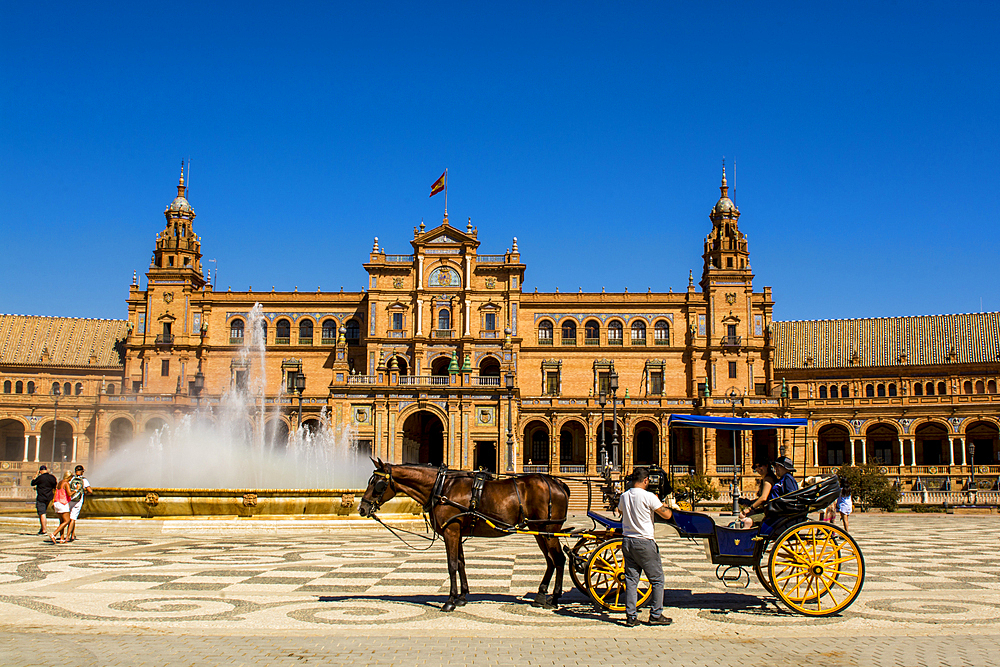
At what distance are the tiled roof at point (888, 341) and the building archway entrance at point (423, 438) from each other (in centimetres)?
3081

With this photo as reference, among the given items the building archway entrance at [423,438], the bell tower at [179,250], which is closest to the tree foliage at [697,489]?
the building archway entrance at [423,438]

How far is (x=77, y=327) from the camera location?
79688 millimetres

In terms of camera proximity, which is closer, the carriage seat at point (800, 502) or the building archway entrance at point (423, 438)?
the carriage seat at point (800, 502)

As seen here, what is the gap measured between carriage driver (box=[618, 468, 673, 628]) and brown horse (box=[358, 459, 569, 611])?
1387mm

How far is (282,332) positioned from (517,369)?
64.9 feet

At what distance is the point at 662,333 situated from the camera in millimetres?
70562

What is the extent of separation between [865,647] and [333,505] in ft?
59.1

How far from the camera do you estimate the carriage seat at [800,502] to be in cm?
1175

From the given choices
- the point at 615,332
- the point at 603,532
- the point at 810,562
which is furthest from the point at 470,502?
the point at 615,332

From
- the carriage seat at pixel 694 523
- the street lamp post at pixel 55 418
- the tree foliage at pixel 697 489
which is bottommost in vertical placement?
the tree foliage at pixel 697 489

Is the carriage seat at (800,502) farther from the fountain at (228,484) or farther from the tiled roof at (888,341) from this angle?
the tiled roof at (888,341)

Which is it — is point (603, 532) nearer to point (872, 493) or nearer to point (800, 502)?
point (800, 502)

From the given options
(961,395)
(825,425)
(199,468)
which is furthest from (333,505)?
(961,395)

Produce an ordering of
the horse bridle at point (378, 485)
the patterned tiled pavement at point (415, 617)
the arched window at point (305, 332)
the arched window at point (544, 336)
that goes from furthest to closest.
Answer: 1. the arched window at point (305, 332)
2. the arched window at point (544, 336)
3. the horse bridle at point (378, 485)
4. the patterned tiled pavement at point (415, 617)
